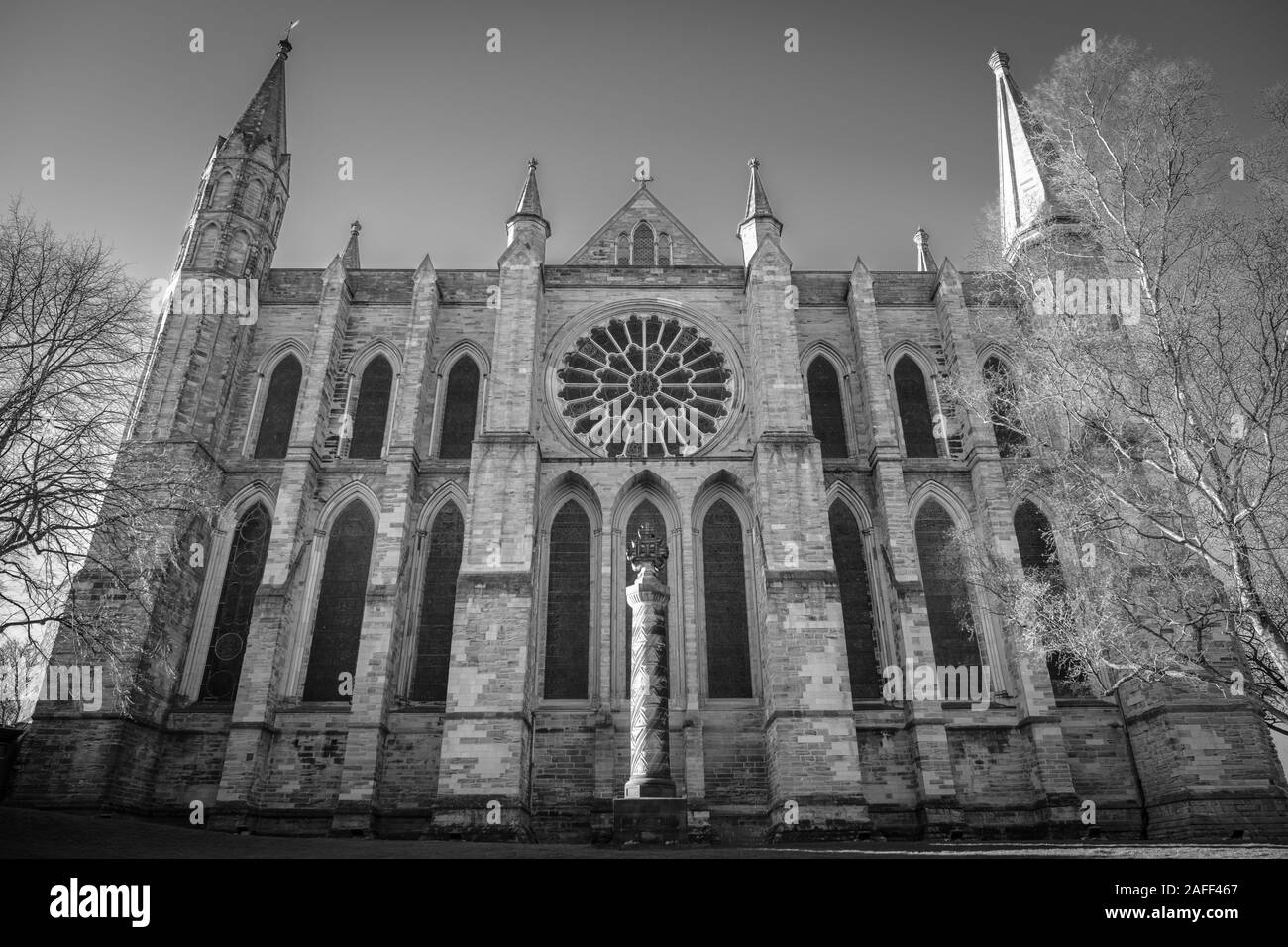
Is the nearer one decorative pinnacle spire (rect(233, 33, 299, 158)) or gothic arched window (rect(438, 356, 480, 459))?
gothic arched window (rect(438, 356, 480, 459))

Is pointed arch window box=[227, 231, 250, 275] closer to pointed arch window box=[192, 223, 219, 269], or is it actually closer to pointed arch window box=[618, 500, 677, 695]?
pointed arch window box=[192, 223, 219, 269]

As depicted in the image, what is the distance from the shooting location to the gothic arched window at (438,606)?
17906 mm

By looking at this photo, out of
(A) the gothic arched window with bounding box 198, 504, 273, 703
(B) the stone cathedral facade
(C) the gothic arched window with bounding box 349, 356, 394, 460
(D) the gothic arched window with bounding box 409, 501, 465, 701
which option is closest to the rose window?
(B) the stone cathedral facade

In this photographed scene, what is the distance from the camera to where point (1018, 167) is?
983 inches

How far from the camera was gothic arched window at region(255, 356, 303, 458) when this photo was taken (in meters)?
21.0

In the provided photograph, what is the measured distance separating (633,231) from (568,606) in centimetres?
1154

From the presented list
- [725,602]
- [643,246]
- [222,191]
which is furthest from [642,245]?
[222,191]

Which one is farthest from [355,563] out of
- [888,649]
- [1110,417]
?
[1110,417]

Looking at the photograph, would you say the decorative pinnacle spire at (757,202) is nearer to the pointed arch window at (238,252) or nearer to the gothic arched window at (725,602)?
the gothic arched window at (725,602)

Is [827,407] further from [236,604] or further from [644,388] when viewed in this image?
[236,604]

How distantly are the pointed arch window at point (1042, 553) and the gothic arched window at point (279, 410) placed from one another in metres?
18.1

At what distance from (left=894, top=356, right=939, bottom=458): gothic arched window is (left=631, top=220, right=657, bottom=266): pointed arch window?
7541 mm

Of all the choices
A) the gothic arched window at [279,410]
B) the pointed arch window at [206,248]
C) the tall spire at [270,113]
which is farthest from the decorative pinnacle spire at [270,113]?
the gothic arched window at [279,410]
